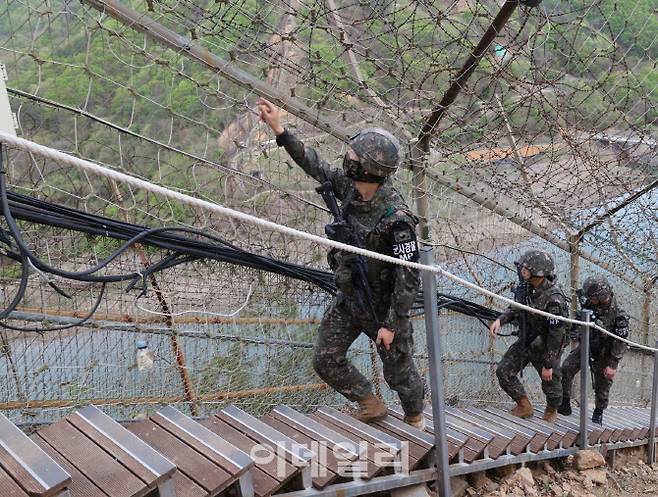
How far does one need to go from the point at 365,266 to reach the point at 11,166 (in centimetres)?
168

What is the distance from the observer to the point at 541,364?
5488 millimetres

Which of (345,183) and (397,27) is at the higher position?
(397,27)

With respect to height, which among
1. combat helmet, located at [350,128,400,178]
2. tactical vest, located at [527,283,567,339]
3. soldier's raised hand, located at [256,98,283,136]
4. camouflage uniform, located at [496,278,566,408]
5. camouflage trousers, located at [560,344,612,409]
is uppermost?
soldier's raised hand, located at [256,98,283,136]

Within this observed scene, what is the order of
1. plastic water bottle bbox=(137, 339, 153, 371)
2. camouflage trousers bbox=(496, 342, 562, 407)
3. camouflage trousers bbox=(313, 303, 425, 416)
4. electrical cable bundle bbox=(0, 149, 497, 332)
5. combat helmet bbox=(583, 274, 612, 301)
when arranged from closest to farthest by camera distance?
electrical cable bundle bbox=(0, 149, 497, 332), plastic water bottle bbox=(137, 339, 153, 371), camouflage trousers bbox=(313, 303, 425, 416), camouflage trousers bbox=(496, 342, 562, 407), combat helmet bbox=(583, 274, 612, 301)

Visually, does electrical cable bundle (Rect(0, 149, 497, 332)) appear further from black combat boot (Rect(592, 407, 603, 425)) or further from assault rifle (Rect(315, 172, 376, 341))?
black combat boot (Rect(592, 407, 603, 425))

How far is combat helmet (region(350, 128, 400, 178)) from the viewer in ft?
10.7

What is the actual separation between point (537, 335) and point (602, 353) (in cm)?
105

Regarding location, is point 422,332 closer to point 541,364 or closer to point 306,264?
point 541,364

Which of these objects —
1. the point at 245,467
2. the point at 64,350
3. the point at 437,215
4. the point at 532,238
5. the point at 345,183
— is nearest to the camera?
the point at 245,467

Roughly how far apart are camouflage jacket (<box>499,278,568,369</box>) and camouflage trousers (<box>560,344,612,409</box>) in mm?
950

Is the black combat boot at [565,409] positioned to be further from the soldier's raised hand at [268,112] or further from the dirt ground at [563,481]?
the soldier's raised hand at [268,112]

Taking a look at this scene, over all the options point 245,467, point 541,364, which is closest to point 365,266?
point 245,467

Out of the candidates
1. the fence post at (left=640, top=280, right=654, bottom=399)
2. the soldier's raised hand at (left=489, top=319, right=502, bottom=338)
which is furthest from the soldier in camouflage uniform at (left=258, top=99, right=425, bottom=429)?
the fence post at (left=640, top=280, right=654, bottom=399)

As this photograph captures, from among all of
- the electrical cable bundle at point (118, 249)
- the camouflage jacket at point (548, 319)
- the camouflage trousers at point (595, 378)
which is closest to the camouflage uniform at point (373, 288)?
the electrical cable bundle at point (118, 249)
